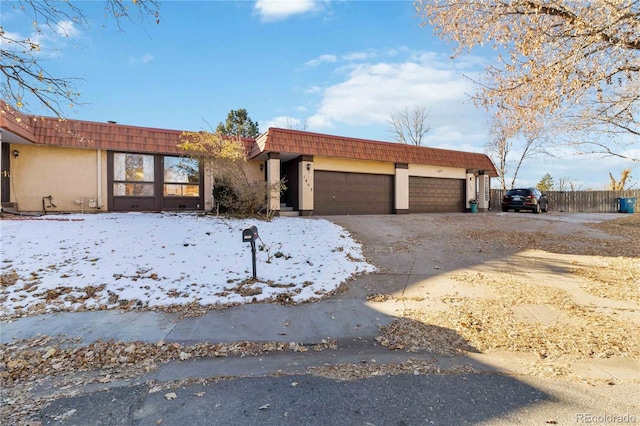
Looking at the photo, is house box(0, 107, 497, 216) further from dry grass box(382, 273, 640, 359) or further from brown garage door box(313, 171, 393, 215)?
dry grass box(382, 273, 640, 359)

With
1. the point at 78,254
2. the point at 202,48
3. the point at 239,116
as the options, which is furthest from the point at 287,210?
the point at 239,116

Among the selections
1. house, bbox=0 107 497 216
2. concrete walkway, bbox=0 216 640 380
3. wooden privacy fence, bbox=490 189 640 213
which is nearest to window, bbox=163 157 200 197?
house, bbox=0 107 497 216

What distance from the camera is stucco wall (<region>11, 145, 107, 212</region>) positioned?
11.8 metres

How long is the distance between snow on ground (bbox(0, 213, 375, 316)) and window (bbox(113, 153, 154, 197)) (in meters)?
4.56

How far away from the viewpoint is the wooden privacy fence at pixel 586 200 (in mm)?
23266

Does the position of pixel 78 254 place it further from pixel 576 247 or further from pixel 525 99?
pixel 576 247

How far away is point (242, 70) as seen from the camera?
12.1m

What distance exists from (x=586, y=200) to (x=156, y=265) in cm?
2906

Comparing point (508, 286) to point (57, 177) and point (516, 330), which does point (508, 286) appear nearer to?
point (516, 330)

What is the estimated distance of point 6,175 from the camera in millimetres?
11258

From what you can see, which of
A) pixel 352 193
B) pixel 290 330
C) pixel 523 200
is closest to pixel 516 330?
pixel 290 330

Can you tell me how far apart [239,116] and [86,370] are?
2823 centimetres

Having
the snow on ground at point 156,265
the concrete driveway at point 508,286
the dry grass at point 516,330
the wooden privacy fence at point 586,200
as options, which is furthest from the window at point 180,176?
the wooden privacy fence at point 586,200

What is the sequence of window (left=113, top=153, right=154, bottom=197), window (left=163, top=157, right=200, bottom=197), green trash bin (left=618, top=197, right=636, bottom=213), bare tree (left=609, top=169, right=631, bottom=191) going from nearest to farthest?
window (left=113, top=153, right=154, bottom=197), window (left=163, top=157, right=200, bottom=197), green trash bin (left=618, top=197, right=636, bottom=213), bare tree (left=609, top=169, right=631, bottom=191)
